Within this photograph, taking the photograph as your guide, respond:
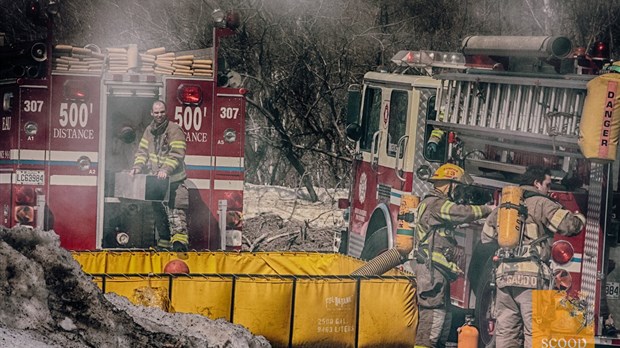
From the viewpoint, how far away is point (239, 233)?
11.8 metres

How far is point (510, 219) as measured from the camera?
27.0 feet

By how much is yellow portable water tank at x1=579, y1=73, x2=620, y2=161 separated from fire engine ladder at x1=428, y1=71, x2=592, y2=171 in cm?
30

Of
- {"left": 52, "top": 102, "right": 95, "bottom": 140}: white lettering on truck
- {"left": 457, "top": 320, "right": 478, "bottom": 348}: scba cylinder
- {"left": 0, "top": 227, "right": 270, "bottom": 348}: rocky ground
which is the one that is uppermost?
{"left": 52, "top": 102, "right": 95, "bottom": 140}: white lettering on truck

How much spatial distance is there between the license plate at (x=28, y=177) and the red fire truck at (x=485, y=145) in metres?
2.85

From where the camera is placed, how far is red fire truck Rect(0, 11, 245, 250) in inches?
446

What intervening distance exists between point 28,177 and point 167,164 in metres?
1.30

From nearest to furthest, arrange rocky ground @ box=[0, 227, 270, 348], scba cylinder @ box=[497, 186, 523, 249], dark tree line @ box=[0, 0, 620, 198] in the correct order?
1. rocky ground @ box=[0, 227, 270, 348]
2. scba cylinder @ box=[497, 186, 523, 249]
3. dark tree line @ box=[0, 0, 620, 198]

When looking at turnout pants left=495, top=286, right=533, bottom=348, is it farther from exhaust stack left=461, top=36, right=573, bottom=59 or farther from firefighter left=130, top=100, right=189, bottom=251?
firefighter left=130, top=100, right=189, bottom=251

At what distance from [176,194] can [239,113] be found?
1024 mm

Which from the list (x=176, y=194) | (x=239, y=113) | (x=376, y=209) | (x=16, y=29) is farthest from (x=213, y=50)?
(x=16, y=29)

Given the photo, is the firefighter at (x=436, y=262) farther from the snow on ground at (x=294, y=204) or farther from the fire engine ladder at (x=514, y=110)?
the snow on ground at (x=294, y=204)

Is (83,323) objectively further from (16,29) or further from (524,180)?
(16,29)

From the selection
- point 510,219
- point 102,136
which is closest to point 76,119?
point 102,136

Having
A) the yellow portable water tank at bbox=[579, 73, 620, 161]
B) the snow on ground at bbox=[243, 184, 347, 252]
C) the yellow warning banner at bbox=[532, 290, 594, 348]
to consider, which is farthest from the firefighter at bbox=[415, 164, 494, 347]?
the snow on ground at bbox=[243, 184, 347, 252]
